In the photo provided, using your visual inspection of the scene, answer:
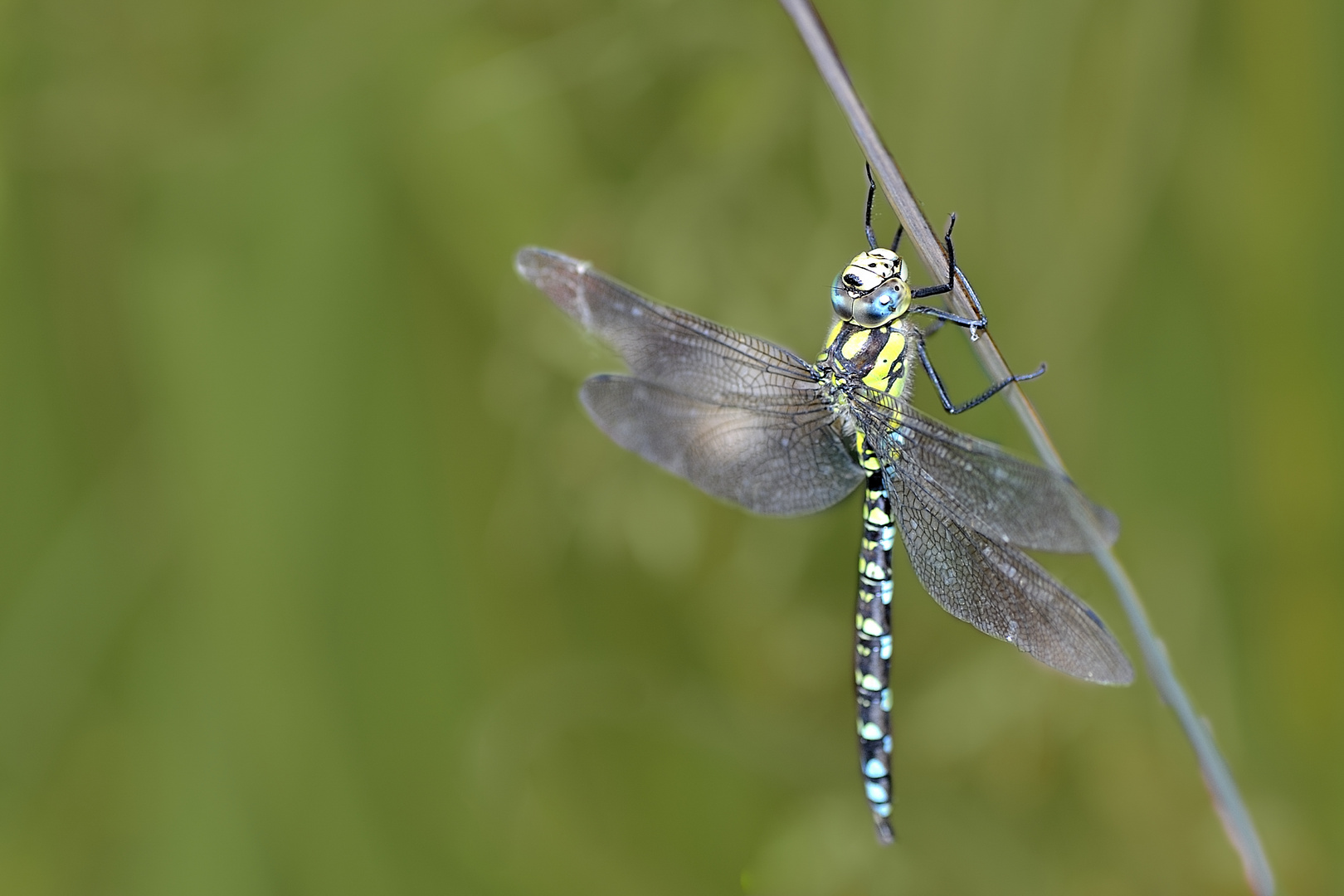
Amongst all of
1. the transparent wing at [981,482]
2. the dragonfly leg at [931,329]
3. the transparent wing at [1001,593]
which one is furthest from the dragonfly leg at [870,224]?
the transparent wing at [1001,593]

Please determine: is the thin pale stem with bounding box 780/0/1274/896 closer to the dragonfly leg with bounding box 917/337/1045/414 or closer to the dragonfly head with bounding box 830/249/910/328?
the dragonfly leg with bounding box 917/337/1045/414

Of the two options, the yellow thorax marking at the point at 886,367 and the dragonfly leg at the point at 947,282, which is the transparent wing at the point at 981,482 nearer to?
the yellow thorax marking at the point at 886,367

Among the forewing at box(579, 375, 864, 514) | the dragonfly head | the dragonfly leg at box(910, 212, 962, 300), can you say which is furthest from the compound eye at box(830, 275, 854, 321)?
the forewing at box(579, 375, 864, 514)

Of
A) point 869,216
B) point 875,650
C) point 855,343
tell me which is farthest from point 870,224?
point 875,650

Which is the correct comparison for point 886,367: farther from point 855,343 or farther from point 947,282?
point 947,282

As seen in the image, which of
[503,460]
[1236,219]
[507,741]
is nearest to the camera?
[1236,219]

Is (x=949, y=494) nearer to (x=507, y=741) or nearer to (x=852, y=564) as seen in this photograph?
(x=852, y=564)

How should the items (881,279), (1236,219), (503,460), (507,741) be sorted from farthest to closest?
1. (503,460)
2. (507,741)
3. (1236,219)
4. (881,279)

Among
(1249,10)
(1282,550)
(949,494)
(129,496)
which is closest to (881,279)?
(949,494)
